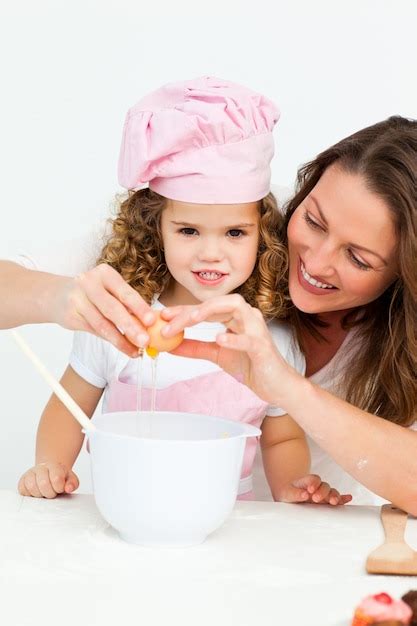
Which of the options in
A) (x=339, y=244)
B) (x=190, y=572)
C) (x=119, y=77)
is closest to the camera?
(x=190, y=572)

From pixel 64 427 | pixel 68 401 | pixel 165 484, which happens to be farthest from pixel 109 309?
pixel 64 427

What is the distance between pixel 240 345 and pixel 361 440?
259 millimetres

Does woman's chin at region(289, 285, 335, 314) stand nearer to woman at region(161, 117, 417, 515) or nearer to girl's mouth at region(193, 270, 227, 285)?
woman at region(161, 117, 417, 515)

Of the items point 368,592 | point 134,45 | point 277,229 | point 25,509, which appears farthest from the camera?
point 134,45

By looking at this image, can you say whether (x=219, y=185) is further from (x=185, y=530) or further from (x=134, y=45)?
(x=134, y=45)

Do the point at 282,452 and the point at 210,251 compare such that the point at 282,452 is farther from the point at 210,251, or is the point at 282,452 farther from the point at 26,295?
the point at 26,295

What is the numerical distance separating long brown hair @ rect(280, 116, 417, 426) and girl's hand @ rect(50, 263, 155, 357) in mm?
497

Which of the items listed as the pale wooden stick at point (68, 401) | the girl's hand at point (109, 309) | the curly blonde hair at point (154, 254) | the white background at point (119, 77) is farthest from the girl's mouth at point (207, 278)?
the white background at point (119, 77)

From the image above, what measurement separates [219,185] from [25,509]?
59 centimetres

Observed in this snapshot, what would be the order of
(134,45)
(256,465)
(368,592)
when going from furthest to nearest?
(134,45) < (256,465) < (368,592)

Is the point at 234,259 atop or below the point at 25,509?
atop

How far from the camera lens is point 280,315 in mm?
1823

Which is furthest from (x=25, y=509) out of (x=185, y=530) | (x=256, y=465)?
(x=256, y=465)

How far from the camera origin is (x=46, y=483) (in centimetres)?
140
